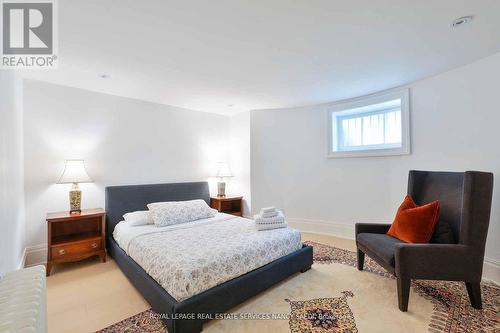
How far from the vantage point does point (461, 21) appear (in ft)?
5.86

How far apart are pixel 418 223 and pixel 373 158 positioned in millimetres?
1528

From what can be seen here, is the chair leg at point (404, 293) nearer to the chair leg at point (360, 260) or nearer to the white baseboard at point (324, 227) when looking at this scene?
the chair leg at point (360, 260)

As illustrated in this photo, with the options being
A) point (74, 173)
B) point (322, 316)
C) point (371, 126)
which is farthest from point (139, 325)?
point (371, 126)

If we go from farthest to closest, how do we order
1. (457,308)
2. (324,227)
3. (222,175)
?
(222,175)
(324,227)
(457,308)

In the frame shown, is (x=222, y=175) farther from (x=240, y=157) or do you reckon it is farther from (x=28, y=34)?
(x=28, y=34)

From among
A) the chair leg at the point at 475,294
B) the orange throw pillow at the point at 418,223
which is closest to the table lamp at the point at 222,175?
the orange throw pillow at the point at 418,223

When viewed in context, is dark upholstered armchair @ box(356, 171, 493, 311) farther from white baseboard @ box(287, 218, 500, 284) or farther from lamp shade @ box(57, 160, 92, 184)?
lamp shade @ box(57, 160, 92, 184)

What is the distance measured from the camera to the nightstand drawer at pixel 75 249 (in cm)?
259

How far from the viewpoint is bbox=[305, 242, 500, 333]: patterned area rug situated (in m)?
1.67

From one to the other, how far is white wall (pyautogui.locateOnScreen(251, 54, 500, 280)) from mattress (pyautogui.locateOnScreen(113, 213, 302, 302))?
1.62 meters

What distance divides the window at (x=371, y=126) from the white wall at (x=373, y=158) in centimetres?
12

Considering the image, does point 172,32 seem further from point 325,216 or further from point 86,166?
point 325,216

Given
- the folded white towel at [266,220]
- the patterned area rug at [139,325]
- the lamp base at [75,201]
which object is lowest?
the patterned area rug at [139,325]

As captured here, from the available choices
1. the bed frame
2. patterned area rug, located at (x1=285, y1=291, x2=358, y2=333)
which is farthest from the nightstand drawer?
patterned area rug, located at (x1=285, y1=291, x2=358, y2=333)
